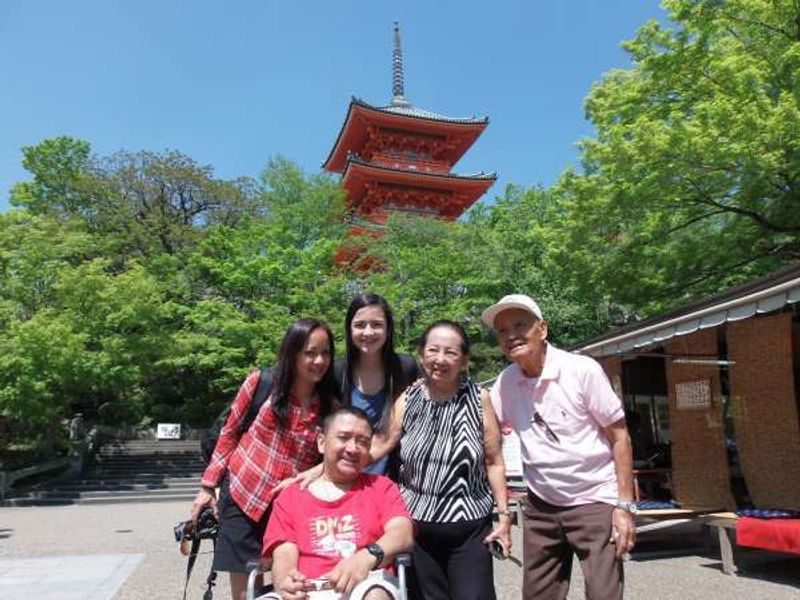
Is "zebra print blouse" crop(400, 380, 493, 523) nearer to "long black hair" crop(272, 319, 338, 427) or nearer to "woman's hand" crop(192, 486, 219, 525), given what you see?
"long black hair" crop(272, 319, 338, 427)

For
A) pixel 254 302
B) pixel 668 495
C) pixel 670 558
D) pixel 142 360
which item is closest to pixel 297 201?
pixel 254 302

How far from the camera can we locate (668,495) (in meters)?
9.27

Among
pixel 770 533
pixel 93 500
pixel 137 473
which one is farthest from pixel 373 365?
pixel 137 473

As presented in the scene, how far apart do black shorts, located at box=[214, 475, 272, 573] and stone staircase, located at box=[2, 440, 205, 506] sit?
14.3m

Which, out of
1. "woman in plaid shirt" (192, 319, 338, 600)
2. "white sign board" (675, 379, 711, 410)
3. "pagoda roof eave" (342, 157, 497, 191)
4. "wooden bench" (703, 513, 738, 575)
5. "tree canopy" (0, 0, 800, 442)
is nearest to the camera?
"woman in plaid shirt" (192, 319, 338, 600)

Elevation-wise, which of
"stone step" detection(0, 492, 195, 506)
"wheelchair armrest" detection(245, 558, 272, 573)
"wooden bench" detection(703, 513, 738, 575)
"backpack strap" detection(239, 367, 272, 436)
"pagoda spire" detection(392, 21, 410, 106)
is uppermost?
"pagoda spire" detection(392, 21, 410, 106)

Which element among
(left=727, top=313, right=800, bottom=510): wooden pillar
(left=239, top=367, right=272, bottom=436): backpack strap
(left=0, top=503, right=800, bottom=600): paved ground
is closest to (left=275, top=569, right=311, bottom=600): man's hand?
(left=239, top=367, right=272, bottom=436): backpack strap

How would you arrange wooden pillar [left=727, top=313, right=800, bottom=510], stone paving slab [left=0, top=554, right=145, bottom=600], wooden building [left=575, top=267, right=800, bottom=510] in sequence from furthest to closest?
wooden pillar [left=727, top=313, right=800, bottom=510] → stone paving slab [left=0, top=554, right=145, bottom=600] → wooden building [left=575, top=267, right=800, bottom=510]

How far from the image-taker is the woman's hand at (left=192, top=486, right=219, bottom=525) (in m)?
2.69

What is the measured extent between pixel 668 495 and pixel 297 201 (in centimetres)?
1402

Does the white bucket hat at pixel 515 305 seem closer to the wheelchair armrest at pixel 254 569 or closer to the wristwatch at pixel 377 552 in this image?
the wristwatch at pixel 377 552

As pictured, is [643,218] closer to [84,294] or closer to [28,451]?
[84,294]

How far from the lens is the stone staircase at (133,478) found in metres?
15.5

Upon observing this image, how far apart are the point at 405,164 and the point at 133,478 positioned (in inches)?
630
